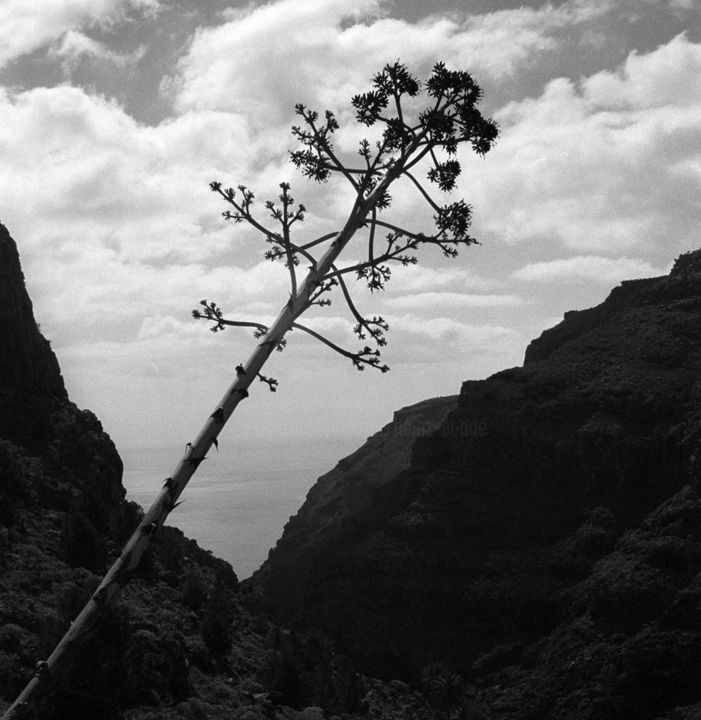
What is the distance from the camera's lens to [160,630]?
35750mm

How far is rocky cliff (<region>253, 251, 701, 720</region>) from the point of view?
67.5 metres

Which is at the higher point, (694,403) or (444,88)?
(694,403)

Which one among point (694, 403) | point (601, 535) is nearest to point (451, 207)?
point (601, 535)

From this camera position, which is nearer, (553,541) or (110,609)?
→ (110,609)

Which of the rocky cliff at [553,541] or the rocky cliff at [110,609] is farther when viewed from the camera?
the rocky cliff at [553,541]

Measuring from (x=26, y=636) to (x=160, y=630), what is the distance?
7784mm

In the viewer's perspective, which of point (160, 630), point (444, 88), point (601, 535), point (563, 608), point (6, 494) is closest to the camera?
point (444, 88)

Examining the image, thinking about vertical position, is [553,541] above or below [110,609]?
above

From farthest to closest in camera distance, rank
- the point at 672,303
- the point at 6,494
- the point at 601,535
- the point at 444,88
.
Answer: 1. the point at 672,303
2. the point at 601,535
3. the point at 6,494
4. the point at 444,88

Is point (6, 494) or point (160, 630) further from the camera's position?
point (6, 494)

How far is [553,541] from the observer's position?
8638cm

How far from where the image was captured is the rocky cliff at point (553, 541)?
221 feet

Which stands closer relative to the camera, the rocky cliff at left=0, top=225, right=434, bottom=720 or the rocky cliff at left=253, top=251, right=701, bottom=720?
the rocky cliff at left=0, top=225, right=434, bottom=720

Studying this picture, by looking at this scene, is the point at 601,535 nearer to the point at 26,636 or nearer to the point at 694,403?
the point at 694,403
